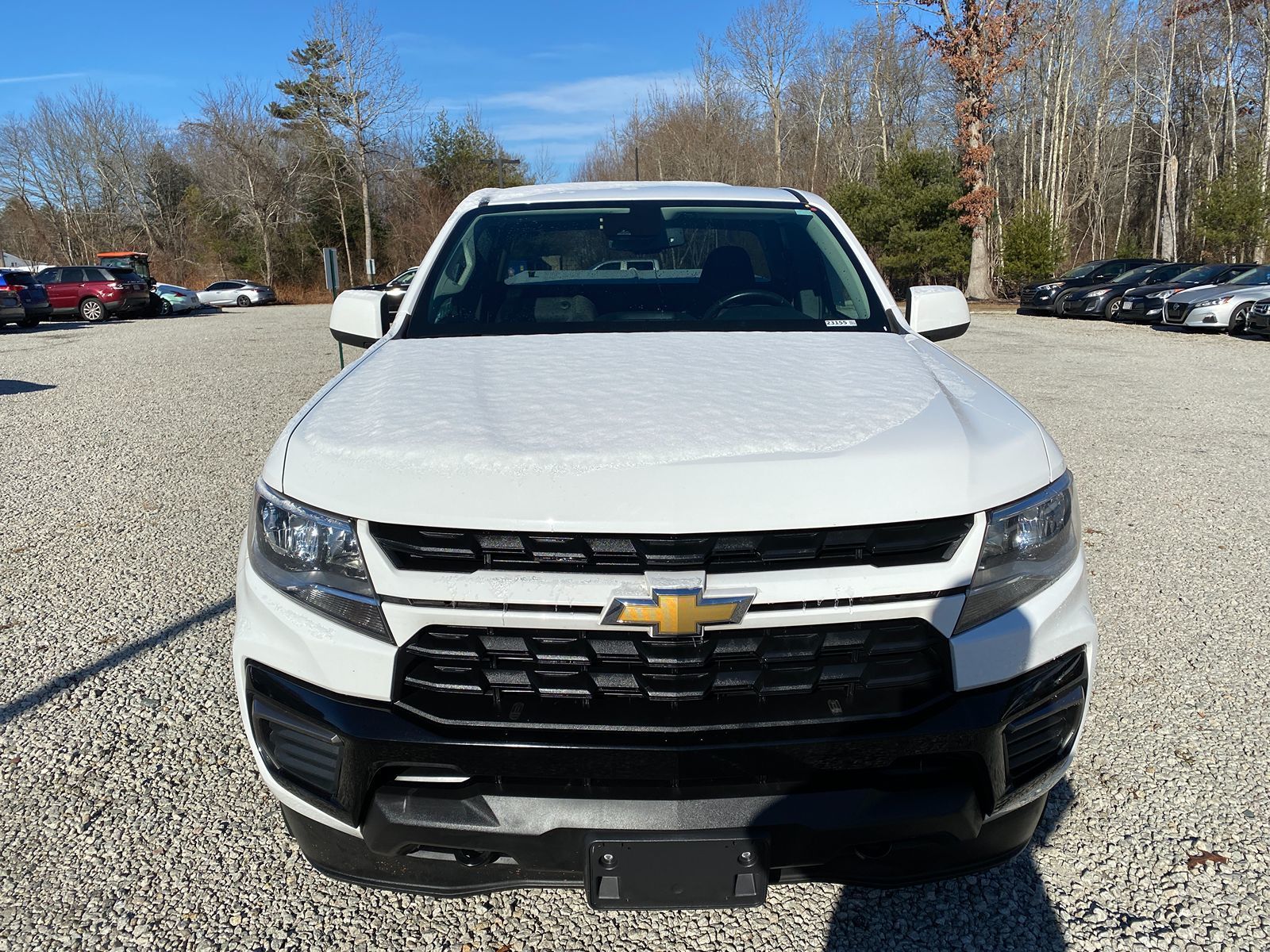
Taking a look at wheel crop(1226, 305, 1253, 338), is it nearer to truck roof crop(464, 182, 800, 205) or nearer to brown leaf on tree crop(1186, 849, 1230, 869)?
truck roof crop(464, 182, 800, 205)

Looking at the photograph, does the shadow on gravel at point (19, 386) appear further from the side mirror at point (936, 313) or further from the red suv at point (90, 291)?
the red suv at point (90, 291)

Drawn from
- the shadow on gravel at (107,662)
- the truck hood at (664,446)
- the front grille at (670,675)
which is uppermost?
the truck hood at (664,446)

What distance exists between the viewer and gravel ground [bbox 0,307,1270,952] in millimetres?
2191

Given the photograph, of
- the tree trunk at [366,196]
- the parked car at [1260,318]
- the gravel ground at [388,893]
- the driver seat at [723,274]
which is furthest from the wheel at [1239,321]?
the tree trunk at [366,196]

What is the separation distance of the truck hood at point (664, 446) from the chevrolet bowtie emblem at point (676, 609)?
0.12 meters

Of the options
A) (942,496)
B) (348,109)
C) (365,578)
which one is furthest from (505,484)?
(348,109)

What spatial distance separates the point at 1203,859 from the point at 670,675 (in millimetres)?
1732

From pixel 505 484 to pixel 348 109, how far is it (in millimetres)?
53374

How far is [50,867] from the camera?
243 centimetres

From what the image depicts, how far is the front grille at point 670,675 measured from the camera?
5.49ft

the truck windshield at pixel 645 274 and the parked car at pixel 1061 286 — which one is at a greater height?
the truck windshield at pixel 645 274

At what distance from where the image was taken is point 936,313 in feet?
10.5

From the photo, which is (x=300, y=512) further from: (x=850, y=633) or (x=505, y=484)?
(x=850, y=633)

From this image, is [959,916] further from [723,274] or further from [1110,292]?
[1110,292]
